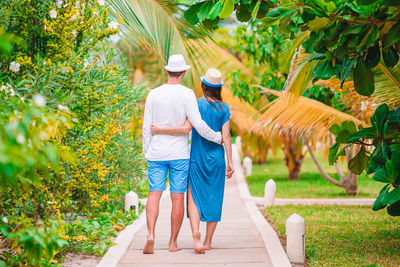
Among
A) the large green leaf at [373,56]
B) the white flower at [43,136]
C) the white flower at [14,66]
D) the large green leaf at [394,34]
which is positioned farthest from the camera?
the white flower at [14,66]

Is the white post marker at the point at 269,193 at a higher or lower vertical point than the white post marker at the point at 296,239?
lower

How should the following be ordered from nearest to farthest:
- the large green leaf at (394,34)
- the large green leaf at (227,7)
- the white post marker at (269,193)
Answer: the large green leaf at (394,34), the large green leaf at (227,7), the white post marker at (269,193)

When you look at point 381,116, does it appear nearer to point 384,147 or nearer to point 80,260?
point 384,147

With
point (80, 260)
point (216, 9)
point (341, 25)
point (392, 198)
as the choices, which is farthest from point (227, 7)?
point (80, 260)

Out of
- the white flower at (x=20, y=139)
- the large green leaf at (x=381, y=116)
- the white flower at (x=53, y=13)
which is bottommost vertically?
the large green leaf at (x=381, y=116)

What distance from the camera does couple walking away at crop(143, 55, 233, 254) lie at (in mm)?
4730

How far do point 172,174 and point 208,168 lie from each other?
373 millimetres

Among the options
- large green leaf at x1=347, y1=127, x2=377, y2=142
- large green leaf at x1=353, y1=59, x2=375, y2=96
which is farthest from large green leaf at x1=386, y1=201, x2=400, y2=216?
large green leaf at x1=353, y1=59, x2=375, y2=96

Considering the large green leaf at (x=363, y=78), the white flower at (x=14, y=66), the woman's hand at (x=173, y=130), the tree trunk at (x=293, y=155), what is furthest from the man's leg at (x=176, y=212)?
the tree trunk at (x=293, y=155)

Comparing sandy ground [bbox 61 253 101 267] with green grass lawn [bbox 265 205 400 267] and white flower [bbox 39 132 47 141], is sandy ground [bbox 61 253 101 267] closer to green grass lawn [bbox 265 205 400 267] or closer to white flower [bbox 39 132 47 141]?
green grass lawn [bbox 265 205 400 267]

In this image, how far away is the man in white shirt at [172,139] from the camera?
4727 mm

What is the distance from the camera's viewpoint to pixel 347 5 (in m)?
3.39

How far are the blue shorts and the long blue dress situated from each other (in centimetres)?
13

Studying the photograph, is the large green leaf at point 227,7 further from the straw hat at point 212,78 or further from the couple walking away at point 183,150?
the straw hat at point 212,78
